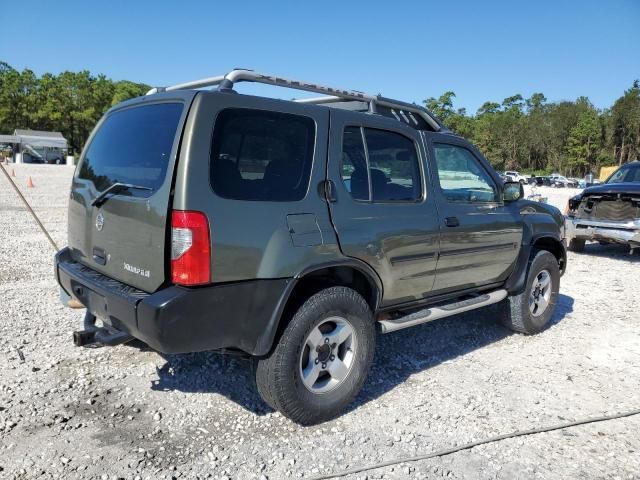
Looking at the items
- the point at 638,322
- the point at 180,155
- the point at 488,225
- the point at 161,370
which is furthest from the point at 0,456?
the point at 638,322

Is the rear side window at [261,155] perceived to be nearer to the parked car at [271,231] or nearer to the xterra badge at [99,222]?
the parked car at [271,231]

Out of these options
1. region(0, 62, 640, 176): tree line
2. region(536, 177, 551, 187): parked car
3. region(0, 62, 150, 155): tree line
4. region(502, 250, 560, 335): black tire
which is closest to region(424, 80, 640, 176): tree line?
region(0, 62, 640, 176): tree line

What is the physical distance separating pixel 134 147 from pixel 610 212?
30.1ft

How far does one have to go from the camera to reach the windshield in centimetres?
1011

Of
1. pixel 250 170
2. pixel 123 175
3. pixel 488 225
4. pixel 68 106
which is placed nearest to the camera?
pixel 250 170

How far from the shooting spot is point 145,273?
282cm

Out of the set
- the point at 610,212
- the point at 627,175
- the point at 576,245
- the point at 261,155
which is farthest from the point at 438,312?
the point at 627,175

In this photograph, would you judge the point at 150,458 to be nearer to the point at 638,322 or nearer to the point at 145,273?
the point at 145,273

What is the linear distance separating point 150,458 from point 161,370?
45.3 inches

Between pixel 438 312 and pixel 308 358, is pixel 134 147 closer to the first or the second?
pixel 308 358

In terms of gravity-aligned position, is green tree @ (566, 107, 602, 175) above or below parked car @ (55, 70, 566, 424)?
above

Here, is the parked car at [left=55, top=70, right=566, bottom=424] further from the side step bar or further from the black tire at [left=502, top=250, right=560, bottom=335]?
the black tire at [left=502, top=250, right=560, bottom=335]

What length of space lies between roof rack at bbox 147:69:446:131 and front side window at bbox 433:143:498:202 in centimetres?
26

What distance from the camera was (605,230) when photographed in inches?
367
